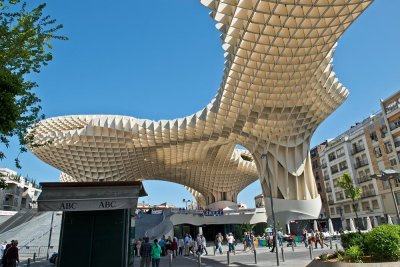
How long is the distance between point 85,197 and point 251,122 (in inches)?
1178

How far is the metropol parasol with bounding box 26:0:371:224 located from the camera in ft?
71.7

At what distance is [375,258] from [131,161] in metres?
44.0

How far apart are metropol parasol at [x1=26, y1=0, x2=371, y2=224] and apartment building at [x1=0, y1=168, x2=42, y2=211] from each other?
24.8 metres

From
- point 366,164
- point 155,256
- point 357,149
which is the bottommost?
point 155,256

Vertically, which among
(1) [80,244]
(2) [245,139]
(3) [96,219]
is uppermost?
(2) [245,139]

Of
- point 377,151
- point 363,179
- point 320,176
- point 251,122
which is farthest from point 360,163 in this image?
point 251,122

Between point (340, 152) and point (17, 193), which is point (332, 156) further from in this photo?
point (17, 193)

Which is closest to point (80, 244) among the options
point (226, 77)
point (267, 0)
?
point (267, 0)

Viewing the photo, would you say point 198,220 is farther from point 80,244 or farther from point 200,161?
point 80,244

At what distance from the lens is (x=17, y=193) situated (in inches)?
2894

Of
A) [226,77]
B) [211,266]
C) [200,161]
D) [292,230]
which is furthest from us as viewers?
[200,161]

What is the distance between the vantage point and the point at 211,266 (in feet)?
51.4

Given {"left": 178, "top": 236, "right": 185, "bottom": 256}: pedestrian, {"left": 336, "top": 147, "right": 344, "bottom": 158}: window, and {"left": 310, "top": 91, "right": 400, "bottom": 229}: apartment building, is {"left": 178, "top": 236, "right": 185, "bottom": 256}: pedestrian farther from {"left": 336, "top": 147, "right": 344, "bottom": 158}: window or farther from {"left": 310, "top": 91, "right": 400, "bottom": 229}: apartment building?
{"left": 336, "top": 147, "right": 344, "bottom": 158}: window

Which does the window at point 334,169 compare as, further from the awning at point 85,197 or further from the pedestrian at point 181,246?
the awning at point 85,197
